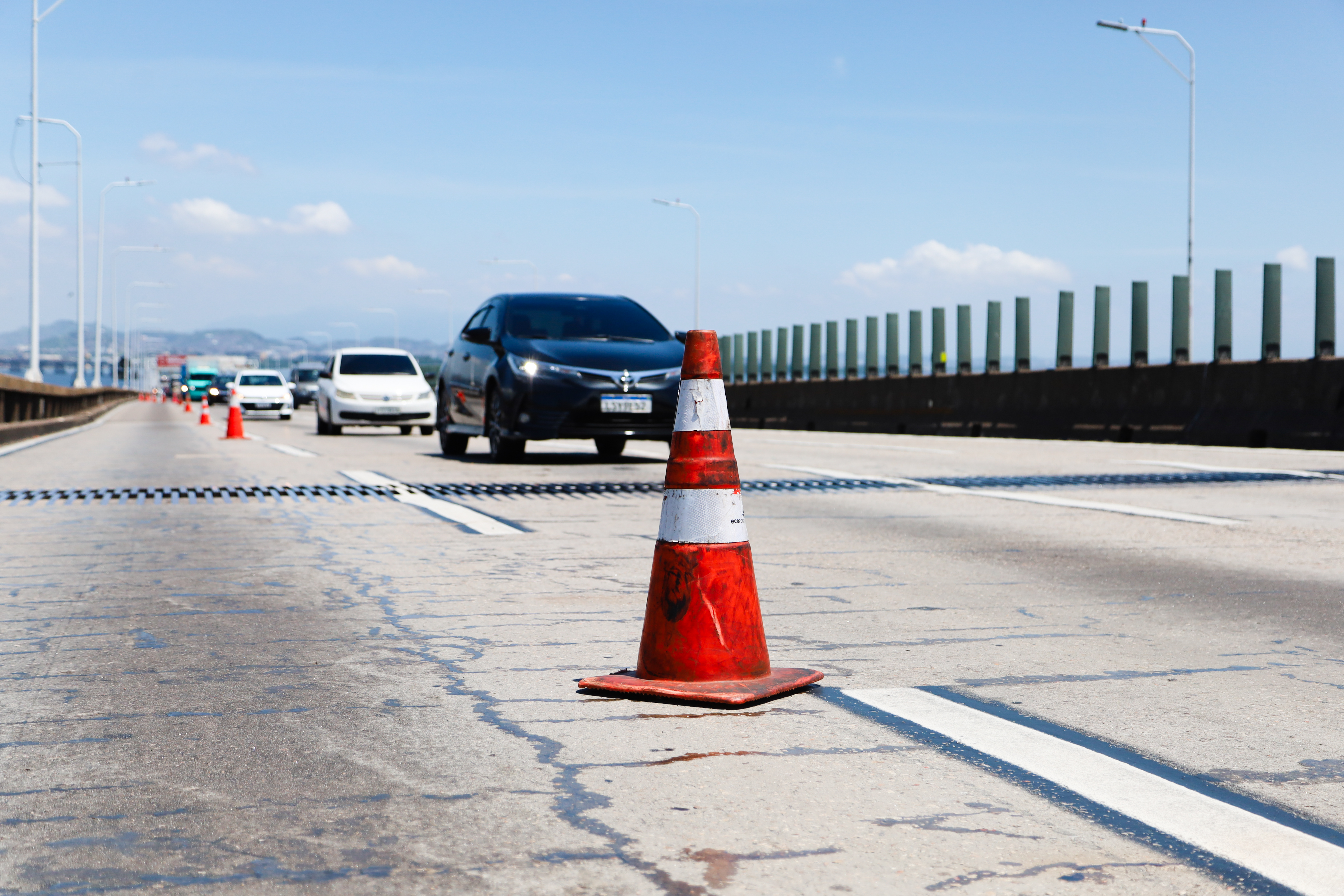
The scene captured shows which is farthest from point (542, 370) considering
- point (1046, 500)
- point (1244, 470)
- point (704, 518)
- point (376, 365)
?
→ point (376, 365)

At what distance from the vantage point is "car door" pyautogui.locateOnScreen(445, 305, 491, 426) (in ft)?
52.5

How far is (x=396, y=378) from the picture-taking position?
85.7 ft

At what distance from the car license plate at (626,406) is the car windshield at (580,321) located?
101 cm

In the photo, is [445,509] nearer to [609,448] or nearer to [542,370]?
[542,370]

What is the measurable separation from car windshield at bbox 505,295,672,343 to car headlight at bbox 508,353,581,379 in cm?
51

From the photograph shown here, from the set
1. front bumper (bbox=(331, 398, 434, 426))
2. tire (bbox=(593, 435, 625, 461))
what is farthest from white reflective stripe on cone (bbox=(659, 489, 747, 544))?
front bumper (bbox=(331, 398, 434, 426))

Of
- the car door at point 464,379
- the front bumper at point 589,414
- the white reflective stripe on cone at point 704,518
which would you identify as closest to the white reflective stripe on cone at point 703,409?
the white reflective stripe on cone at point 704,518

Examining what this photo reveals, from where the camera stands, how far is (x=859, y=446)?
64.2 feet

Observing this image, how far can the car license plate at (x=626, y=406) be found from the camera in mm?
14281

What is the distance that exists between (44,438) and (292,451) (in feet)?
25.9

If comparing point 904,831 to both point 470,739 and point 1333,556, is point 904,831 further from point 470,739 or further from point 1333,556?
point 1333,556

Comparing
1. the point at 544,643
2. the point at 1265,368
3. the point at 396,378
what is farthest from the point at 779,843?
the point at 396,378

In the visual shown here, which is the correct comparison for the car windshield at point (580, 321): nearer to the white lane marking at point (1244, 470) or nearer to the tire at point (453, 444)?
the tire at point (453, 444)

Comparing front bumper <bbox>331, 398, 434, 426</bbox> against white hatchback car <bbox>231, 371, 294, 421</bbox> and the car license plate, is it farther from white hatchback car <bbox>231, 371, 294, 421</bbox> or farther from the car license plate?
white hatchback car <bbox>231, 371, 294, 421</bbox>
